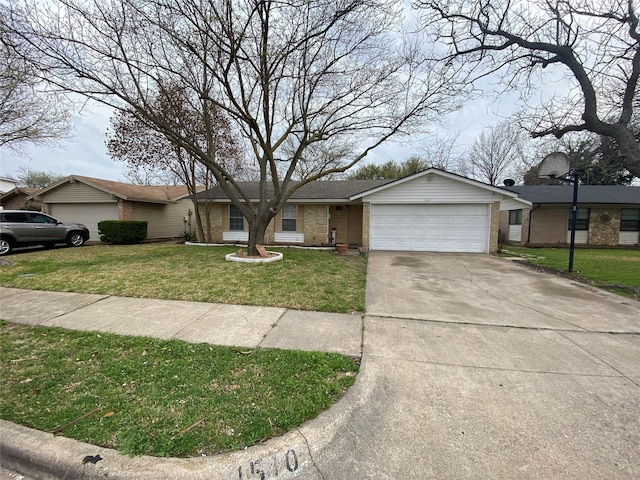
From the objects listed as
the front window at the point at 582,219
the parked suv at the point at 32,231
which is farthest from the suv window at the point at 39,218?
the front window at the point at 582,219

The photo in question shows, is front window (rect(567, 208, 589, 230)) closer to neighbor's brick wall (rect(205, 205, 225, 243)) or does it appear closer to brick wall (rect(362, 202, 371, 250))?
brick wall (rect(362, 202, 371, 250))

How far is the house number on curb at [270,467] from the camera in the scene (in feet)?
5.80

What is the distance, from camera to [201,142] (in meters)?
13.5

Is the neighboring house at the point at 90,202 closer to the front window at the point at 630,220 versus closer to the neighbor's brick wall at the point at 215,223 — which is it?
the neighbor's brick wall at the point at 215,223

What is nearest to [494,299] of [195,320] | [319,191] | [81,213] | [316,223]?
[195,320]

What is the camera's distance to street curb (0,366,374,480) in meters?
1.76

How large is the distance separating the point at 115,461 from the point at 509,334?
4444mm

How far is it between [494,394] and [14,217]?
1583 cm

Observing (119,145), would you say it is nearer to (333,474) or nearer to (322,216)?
(322,216)

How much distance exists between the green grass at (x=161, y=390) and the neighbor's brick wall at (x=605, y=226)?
20772 mm

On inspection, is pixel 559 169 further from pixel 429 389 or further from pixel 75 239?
pixel 75 239

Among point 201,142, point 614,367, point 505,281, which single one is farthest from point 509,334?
point 201,142

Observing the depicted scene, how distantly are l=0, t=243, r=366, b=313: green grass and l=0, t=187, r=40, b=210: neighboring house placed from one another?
1848cm

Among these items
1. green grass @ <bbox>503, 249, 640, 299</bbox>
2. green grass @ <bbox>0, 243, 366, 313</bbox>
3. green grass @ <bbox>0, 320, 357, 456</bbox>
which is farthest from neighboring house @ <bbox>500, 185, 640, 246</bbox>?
green grass @ <bbox>0, 320, 357, 456</bbox>
